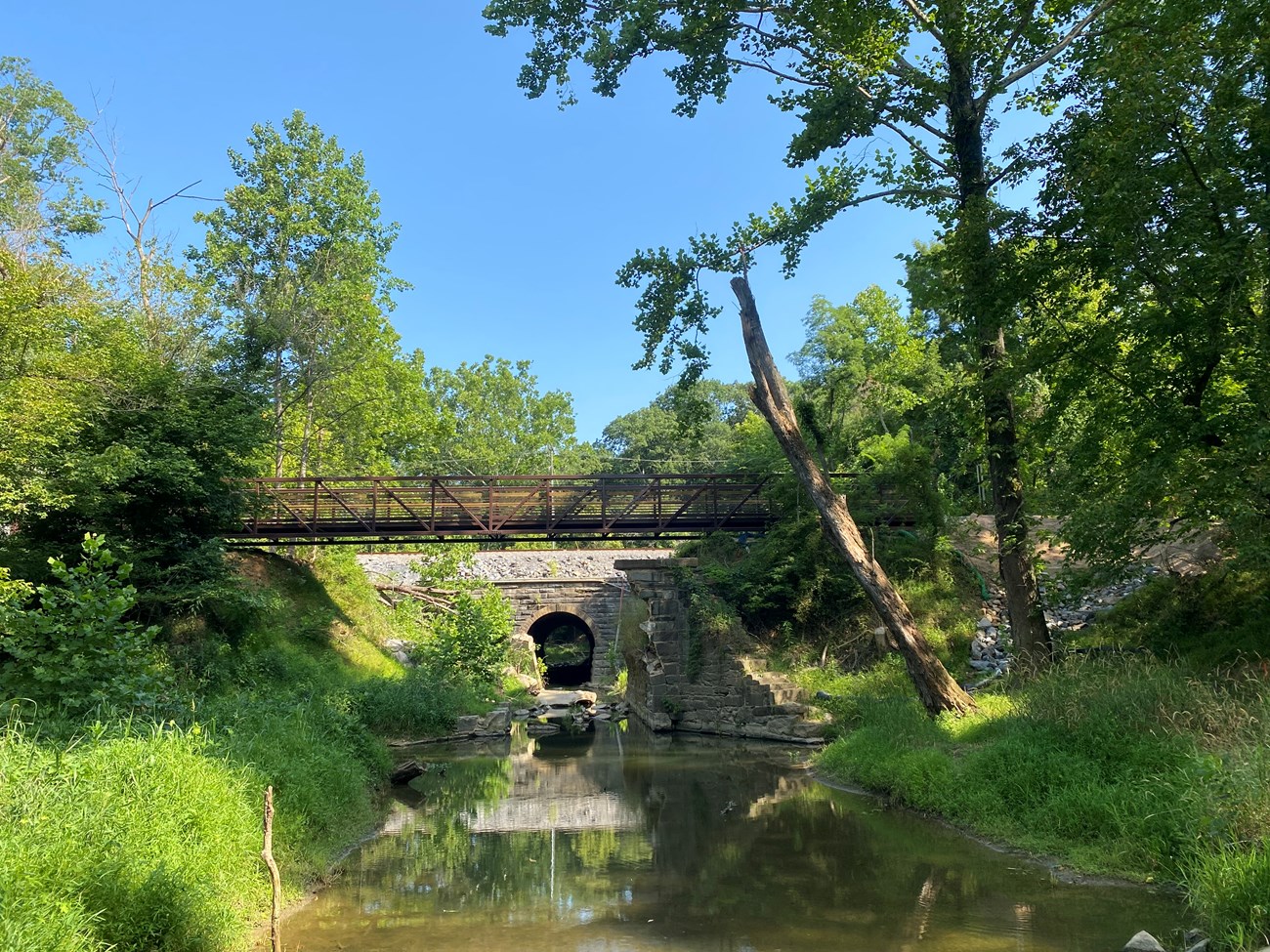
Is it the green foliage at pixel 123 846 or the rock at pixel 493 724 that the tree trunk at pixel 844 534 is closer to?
the green foliage at pixel 123 846

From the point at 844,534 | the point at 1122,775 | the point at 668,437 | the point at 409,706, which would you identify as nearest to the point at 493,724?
the point at 409,706

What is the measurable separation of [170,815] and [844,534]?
28.6 feet

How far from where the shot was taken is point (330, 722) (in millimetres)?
9844

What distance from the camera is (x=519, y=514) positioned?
18281mm

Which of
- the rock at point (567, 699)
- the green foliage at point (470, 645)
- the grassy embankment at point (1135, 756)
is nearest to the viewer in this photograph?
the grassy embankment at point (1135, 756)

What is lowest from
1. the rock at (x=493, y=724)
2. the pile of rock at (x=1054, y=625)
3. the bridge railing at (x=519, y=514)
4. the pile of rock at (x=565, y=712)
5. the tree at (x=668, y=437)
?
the pile of rock at (x=565, y=712)

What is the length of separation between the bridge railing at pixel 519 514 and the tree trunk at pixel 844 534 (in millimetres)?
5602

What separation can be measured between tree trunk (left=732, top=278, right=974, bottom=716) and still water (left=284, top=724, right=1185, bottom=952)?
200cm

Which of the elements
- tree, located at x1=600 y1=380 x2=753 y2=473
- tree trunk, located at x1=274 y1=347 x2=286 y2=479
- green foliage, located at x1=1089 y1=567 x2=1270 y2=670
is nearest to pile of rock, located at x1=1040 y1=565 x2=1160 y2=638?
green foliage, located at x1=1089 y1=567 x2=1270 y2=670

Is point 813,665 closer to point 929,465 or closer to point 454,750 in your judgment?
point 929,465

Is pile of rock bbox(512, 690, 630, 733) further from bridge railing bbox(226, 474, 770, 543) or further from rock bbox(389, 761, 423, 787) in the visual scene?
rock bbox(389, 761, 423, 787)

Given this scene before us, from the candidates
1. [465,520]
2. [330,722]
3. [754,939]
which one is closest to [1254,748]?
[754,939]

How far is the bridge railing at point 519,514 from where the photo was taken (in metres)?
18.0

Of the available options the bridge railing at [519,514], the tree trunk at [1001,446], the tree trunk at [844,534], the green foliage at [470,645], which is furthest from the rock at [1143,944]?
the green foliage at [470,645]
